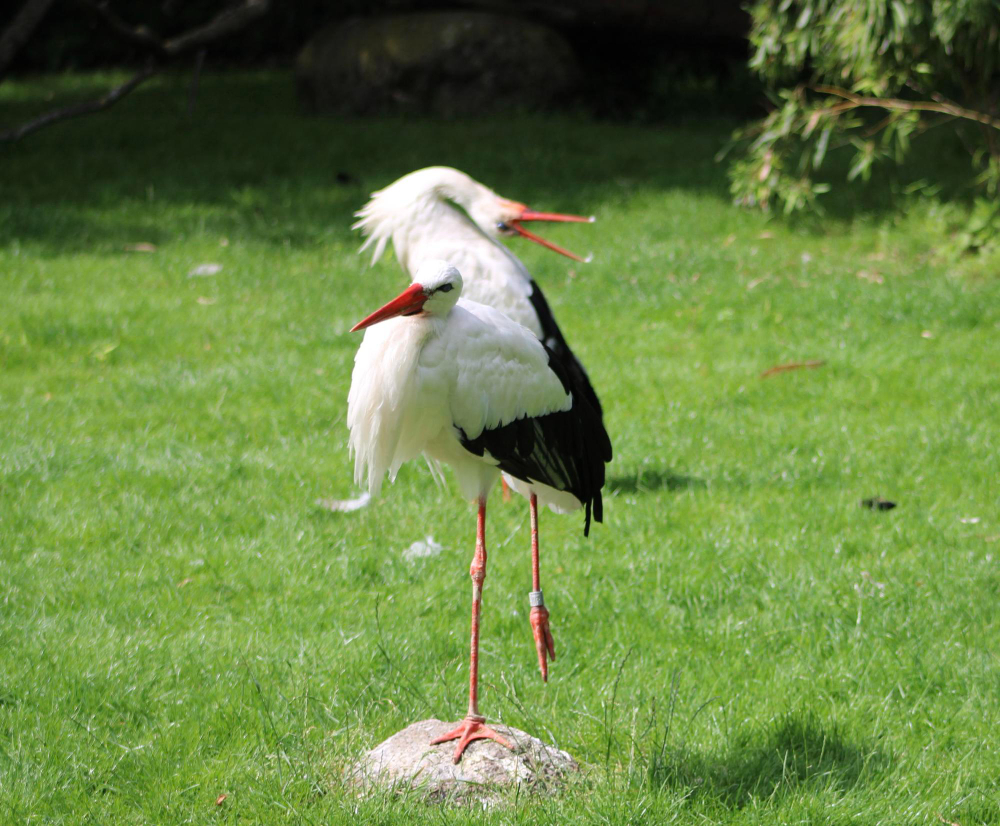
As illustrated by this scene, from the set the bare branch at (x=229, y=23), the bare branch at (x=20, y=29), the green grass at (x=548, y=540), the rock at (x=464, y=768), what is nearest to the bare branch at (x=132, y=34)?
the bare branch at (x=20, y=29)

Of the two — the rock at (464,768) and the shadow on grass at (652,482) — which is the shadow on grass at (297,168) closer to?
the shadow on grass at (652,482)

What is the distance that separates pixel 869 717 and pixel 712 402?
9.01 ft

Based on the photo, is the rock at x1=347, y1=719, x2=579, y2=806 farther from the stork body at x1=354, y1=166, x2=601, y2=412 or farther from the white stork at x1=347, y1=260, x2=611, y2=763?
the stork body at x1=354, y1=166, x2=601, y2=412

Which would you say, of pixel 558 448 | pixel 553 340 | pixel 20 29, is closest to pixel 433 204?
pixel 553 340

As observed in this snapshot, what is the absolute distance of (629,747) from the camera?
3277mm

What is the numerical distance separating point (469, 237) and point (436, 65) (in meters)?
6.94

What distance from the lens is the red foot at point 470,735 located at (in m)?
3.18

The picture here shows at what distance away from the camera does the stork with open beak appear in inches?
192

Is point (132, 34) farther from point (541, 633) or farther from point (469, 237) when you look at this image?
point (541, 633)

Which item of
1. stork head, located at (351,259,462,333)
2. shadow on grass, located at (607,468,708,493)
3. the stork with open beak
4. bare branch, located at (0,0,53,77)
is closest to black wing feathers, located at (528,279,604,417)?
the stork with open beak

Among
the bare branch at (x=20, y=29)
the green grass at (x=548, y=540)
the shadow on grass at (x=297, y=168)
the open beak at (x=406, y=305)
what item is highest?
the bare branch at (x=20, y=29)

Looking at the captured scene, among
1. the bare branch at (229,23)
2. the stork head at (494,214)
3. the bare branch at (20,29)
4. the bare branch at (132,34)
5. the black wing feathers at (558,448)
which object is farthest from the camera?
the bare branch at (229,23)

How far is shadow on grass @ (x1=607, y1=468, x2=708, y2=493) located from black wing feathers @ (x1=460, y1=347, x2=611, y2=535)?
1.38 meters

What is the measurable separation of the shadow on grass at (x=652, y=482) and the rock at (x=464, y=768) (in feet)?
6.71
